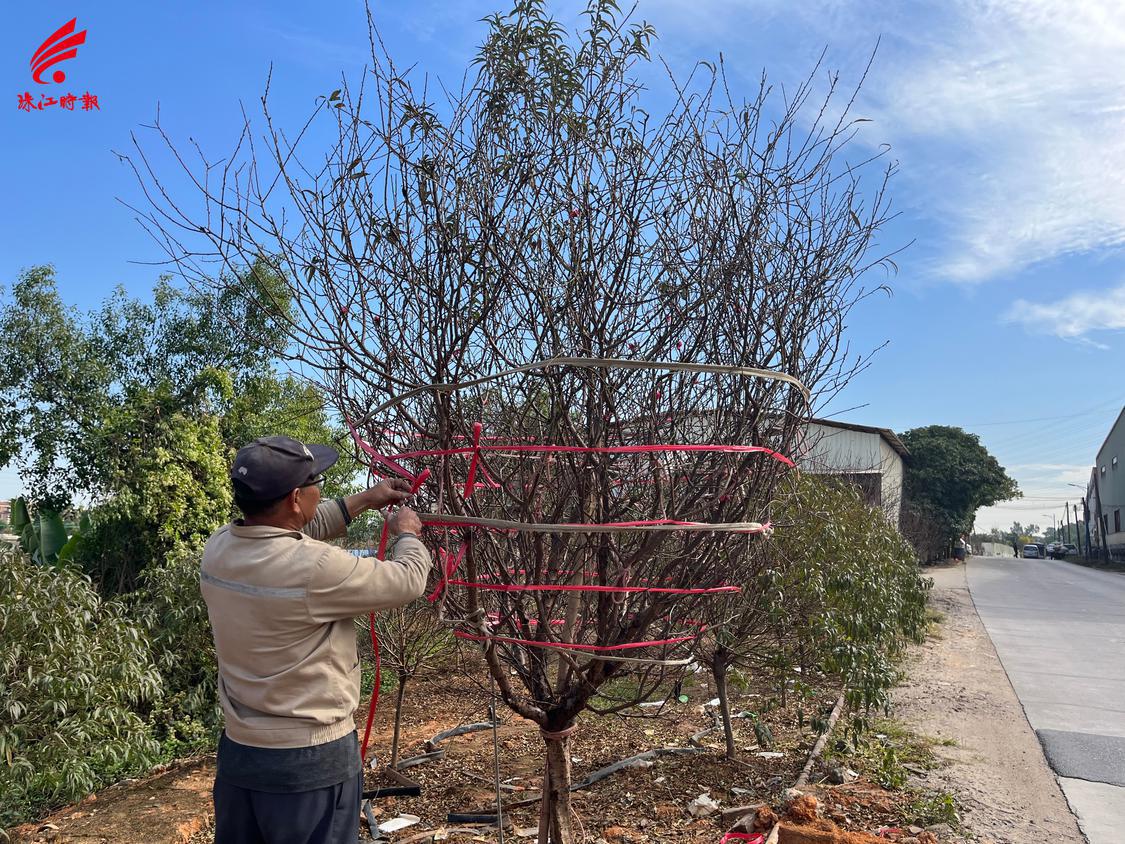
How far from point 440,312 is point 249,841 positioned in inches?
70.9

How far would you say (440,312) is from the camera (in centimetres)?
298

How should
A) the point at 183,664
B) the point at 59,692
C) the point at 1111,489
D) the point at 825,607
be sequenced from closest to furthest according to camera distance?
the point at 825,607
the point at 59,692
the point at 183,664
the point at 1111,489

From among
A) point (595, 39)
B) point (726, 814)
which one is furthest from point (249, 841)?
point (726, 814)

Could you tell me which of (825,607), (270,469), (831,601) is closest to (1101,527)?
(831,601)

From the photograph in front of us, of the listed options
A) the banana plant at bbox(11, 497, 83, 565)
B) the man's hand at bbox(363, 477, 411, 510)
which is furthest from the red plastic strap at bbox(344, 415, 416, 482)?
the banana plant at bbox(11, 497, 83, 565)

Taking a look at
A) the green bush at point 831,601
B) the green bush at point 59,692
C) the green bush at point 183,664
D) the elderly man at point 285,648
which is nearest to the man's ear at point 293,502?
the elderly man at point 285,648

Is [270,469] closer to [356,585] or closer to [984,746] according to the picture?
[356,585]

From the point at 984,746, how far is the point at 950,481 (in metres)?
31.4

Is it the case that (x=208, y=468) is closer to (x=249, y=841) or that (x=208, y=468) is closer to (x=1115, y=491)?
(x=249, y=841)

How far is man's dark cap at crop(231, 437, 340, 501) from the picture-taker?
252cm

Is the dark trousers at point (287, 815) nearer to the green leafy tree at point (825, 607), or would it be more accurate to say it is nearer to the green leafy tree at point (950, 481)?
the green leafy tree at point (825, 607)

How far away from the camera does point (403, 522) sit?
2.71 m

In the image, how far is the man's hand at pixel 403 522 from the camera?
106 inches

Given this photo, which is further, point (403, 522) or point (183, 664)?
point (183, 664)
